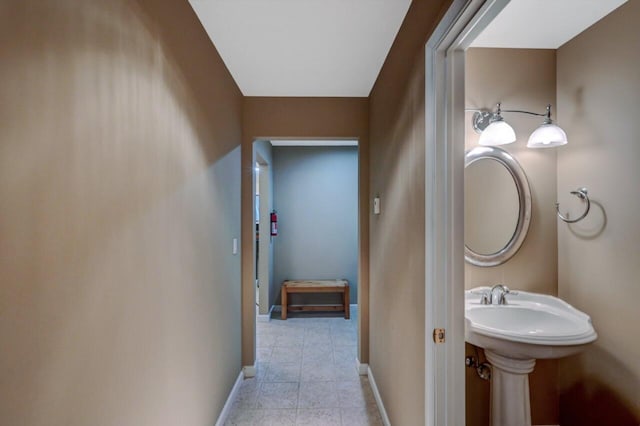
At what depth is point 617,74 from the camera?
5.31 feet

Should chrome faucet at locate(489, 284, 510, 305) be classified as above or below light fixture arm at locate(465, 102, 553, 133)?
below

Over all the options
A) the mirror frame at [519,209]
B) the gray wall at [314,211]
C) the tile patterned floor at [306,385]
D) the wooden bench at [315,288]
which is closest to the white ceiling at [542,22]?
the mirror frame at [519,209]

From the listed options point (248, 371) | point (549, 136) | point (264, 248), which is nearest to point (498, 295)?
point (549, 136)

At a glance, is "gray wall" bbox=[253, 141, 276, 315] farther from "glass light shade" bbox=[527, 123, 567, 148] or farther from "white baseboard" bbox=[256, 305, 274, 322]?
"glass light shade" bbox=[527, 123, 567, 148]

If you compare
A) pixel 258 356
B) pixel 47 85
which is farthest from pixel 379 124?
pixel 258 356

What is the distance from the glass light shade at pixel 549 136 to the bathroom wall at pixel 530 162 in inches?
6.5

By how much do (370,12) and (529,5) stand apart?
82 cm

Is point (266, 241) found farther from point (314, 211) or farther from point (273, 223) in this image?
point (314, 211)

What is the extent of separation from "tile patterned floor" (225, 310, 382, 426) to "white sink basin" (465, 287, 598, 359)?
3.55ft

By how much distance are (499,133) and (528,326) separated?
3.78 feet

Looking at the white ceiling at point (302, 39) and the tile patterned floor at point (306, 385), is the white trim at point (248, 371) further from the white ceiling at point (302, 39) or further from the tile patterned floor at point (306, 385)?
the white ceiling at point (302, 39)

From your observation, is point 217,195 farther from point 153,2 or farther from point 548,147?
point 548,147

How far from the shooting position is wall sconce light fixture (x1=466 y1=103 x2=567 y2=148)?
5.85ft

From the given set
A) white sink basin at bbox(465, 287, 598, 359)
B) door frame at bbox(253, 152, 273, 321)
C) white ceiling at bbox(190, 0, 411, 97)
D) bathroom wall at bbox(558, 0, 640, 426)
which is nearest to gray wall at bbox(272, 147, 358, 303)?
door frame at bbox(253, 152, 273, 321)
